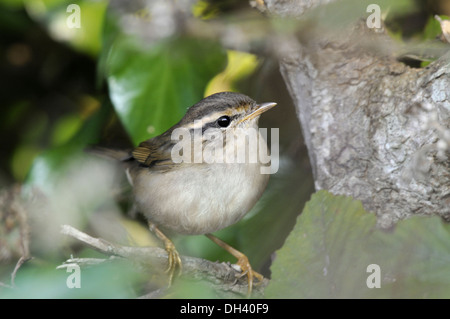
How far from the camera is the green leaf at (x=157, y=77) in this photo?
1.46 metres

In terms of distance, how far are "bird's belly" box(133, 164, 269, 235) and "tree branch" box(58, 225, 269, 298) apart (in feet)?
0.30

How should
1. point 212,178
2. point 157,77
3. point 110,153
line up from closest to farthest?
point 212,178, point 157,77, point 110,153

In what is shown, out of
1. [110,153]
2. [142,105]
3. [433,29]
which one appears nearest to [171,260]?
[142,105]

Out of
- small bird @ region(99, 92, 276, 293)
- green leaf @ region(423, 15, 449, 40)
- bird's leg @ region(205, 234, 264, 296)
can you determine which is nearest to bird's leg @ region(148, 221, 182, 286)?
small bird @ region(99, 92, 276, 293)

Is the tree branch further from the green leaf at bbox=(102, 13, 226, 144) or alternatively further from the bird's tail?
the bird's tail

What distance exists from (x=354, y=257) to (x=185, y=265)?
1.38 feet

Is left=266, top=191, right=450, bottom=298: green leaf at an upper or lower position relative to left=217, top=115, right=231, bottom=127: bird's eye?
lower

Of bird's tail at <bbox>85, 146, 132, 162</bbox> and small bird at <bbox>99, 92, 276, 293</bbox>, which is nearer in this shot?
small bird at <bbox>99, 92, 276, 293</bbox>

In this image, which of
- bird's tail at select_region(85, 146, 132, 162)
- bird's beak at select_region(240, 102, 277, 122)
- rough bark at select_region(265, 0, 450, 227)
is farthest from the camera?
bird's tail at select_region(85, 146, 132, 162)

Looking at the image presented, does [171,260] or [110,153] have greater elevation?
[110,153]

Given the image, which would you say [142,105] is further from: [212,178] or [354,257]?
[354,257]

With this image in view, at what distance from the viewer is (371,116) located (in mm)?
1285

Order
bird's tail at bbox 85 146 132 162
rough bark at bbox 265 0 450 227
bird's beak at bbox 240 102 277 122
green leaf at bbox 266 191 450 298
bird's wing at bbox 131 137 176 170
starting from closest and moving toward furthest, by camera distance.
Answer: green leaf at bbox 266 191 450 298 → rough bark at bbox 265 0 450 227 → bird's beak at bbox 240 102 277 122 → bird's wing at bbox 131 137 176 170 → bird's tail at bbox 85 146 132 162

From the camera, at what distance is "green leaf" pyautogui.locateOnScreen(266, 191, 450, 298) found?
0.85 meters
